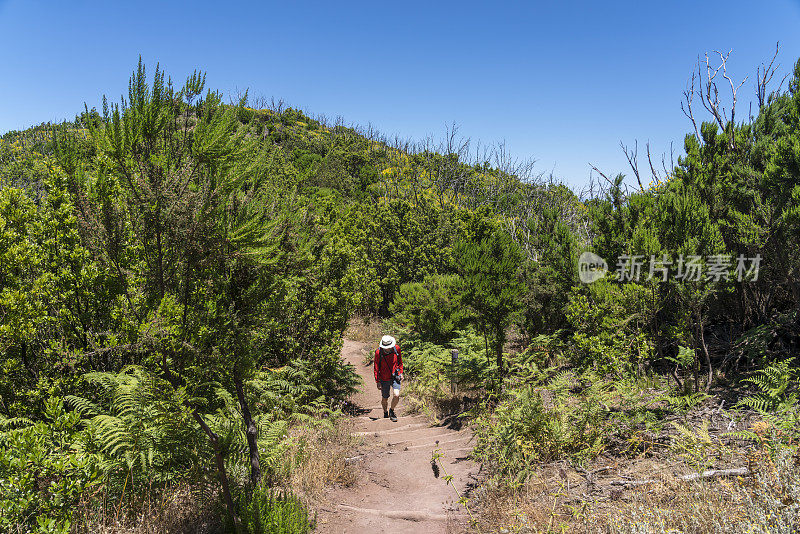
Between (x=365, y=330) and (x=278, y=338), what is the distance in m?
7.58

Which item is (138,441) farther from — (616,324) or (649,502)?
(616,324)

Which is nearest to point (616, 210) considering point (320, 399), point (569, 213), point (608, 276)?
point (608, 276)

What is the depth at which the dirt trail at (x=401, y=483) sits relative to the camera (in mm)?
4336

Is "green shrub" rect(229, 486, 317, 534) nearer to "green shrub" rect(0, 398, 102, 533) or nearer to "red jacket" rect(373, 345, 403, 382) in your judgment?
"green shrub" rect(0, 398, 102, 533)

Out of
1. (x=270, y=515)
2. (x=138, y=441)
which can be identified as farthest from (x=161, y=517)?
(x=270, y=515)

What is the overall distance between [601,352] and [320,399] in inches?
179

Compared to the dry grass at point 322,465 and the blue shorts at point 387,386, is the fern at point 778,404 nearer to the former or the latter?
the dry grass at point 322,465

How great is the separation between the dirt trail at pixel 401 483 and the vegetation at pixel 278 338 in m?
0.31

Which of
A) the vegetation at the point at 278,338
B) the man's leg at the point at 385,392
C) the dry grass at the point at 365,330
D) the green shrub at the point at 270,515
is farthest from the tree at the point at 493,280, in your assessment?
the dry grass at the point at 365,330

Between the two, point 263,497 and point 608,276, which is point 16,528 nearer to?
point 263,497

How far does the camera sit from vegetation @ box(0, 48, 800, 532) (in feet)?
10.1

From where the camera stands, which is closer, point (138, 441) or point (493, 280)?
point (138, 441)

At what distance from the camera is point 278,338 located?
26.2ft

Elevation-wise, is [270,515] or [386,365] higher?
[386,365]
